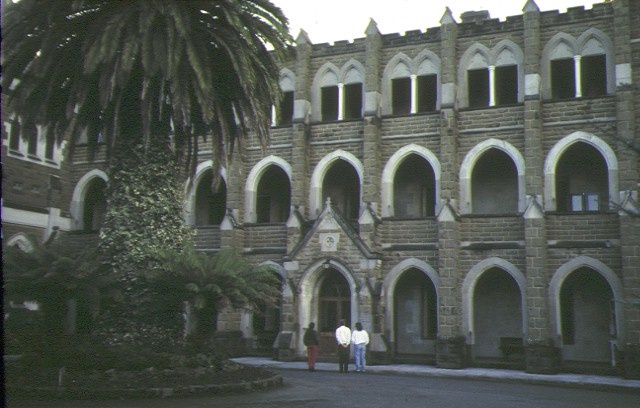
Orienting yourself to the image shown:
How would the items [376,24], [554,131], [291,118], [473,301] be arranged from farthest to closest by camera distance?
[291,118]
[376,24]
[473,301]
[554,131]

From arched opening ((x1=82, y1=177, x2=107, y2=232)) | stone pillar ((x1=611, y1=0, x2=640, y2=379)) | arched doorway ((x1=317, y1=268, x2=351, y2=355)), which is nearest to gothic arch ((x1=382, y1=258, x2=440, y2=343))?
arched doorway ((x1=317, y1=268, x2=351, y2=355))

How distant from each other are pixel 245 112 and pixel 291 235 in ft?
34.7

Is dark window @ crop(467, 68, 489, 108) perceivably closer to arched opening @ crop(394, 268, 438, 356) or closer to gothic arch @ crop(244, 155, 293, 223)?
arched opening @ crop(394, 268, 438, 356)

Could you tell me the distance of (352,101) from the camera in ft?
97.2

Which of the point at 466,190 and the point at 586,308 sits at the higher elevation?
the point at 466,190

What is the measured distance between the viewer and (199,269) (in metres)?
15.3

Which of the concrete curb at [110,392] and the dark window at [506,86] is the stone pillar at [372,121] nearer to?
the dark window at [506,86]

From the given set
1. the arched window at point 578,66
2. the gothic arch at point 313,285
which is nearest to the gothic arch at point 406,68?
the arched window at point 578,66

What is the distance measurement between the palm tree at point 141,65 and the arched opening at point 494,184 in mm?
12367

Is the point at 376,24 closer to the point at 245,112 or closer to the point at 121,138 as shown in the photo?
the point at 245,112

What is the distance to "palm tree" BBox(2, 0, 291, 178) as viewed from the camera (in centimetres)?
→ 1505

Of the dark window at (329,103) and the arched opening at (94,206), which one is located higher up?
the dark window at (329,103)

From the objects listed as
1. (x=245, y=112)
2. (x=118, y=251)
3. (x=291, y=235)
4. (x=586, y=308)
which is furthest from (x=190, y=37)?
(x=586, y=308)

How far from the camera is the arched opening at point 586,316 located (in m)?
25.2
